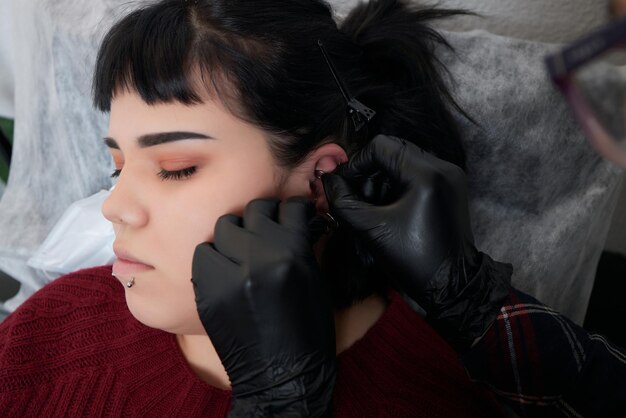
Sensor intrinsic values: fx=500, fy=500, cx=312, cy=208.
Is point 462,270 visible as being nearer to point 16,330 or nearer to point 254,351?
point 254,351

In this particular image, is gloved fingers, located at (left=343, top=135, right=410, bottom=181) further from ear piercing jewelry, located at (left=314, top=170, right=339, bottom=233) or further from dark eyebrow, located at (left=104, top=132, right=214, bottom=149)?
dark eyebrow, located at (left=104, top=132, right=214, bottom=149)

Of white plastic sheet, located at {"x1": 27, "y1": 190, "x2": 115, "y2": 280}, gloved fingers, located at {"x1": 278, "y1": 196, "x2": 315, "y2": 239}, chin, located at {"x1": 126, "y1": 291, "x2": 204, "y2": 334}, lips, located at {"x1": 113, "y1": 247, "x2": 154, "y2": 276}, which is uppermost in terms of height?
gloved fingers, located at {"x1": 278, "y1": 196, "x2": 315, "y2": 239}

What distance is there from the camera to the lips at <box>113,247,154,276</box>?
76cm

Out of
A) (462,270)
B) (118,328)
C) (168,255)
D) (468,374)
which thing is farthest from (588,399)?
(118,328)

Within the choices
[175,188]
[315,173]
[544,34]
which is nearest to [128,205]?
[175,188]

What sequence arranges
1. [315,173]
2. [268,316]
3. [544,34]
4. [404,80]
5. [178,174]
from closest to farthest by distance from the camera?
[268,316] → [178,174] → [315,173] → [404,80] → [544,34]

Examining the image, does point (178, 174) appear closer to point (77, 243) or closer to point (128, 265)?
point (128, 265)

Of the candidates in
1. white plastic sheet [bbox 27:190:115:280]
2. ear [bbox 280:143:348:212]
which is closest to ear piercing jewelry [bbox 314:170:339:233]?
ear [bbox 280:143:348:212]

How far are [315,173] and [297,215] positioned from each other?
154 mm

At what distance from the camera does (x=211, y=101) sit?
28.7 inches

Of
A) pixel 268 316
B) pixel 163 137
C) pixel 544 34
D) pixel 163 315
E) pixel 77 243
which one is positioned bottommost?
pixel 77 243

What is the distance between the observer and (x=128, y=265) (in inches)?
30.4

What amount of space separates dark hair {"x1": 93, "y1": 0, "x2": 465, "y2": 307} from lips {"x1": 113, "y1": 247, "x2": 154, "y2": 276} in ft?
0.78

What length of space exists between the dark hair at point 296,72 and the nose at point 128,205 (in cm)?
13
